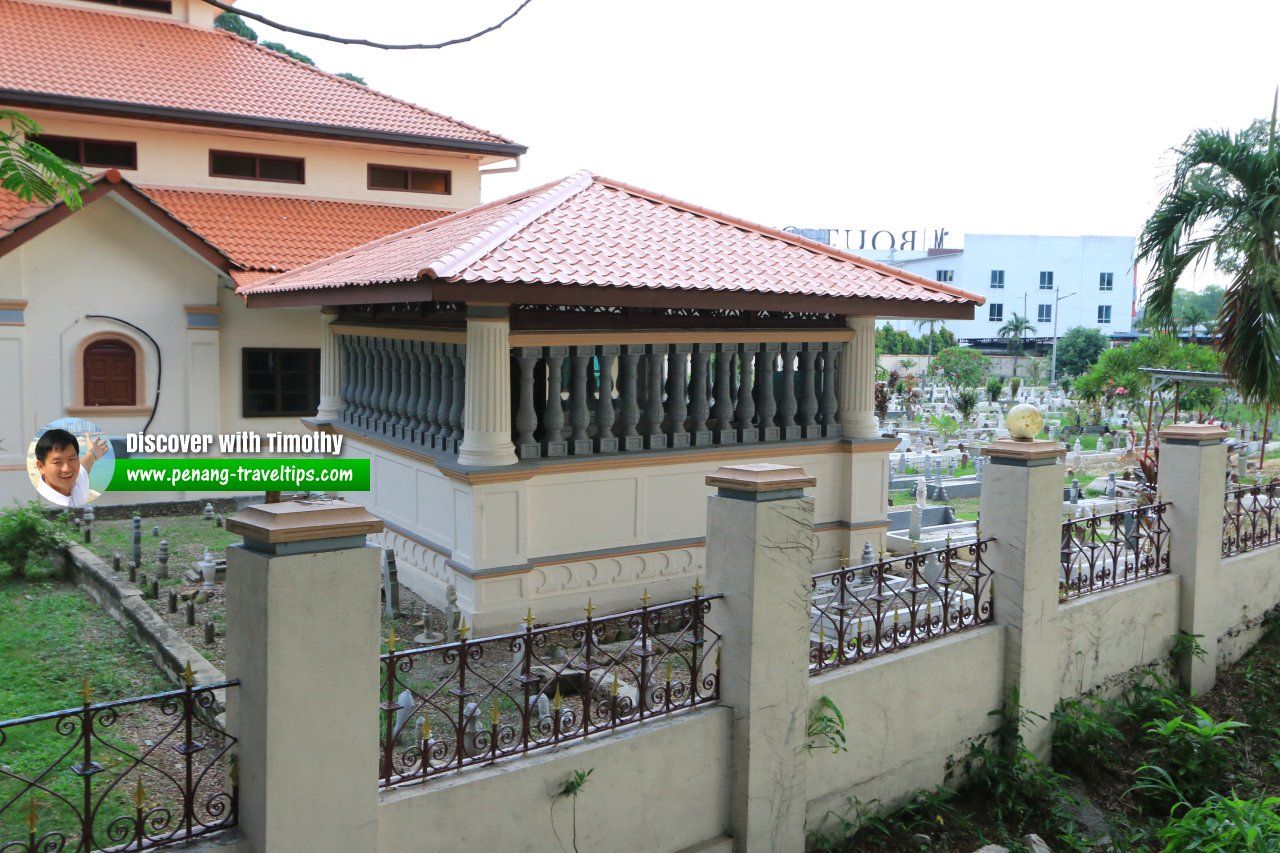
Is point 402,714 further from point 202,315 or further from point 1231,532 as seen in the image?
point 202,315

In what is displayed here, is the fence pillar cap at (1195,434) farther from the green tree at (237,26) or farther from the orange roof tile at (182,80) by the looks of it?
the green tree at (237,26)

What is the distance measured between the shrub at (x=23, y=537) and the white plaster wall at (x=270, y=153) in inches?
322

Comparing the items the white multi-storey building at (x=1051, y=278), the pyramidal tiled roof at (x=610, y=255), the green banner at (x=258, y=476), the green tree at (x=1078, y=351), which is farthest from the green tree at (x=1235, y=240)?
the white multi-storey building at (x=1051, y=278)

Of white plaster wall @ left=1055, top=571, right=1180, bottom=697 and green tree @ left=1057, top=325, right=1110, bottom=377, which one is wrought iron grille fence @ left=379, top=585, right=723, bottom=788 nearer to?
white plaster wall @ left=1055, top=571, right=1180, bottom=697

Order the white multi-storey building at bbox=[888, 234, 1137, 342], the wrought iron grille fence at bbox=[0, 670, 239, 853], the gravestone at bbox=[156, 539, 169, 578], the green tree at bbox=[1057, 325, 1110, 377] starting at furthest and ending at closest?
the white multi-storey building at bbox=[888, 234, 1137, 342] < the green tree at bbox=[1057, 325, 1110, 377] < the gravestone at bbox=[156, 539, 169, 578] < the wrought iron grille fence at bbox=[0, 670, 239, 853]

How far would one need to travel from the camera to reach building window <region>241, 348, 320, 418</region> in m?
16.9

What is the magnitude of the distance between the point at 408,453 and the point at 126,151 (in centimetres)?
1085

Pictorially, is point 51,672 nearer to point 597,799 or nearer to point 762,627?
point 597,799

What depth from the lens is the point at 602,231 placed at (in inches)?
392

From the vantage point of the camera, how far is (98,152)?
17.4 meters

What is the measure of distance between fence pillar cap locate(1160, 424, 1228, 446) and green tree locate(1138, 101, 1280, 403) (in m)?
3.74

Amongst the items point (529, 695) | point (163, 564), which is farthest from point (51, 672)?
point (529, 695)

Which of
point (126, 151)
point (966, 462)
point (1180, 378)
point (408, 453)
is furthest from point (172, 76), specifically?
point (1180, 378)

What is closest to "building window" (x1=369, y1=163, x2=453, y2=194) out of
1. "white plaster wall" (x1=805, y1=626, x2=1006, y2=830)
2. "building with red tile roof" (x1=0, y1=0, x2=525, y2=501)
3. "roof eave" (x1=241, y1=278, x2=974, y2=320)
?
"building with red tile roof" (x1=0, y1=0, x2=525, y2=501)
